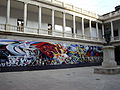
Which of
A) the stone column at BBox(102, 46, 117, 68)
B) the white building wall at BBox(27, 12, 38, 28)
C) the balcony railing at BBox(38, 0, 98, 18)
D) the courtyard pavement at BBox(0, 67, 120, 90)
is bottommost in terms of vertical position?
the courtyard pavement at BBox(0, 67, 120, 90)

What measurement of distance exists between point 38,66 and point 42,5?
360 inches

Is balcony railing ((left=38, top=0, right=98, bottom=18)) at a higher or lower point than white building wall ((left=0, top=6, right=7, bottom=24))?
higher

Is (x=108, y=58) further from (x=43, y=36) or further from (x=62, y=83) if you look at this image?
(x=43, y=36)

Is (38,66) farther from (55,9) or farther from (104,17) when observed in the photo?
(104,17)

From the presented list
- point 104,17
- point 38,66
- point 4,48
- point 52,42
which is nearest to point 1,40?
point 4,48

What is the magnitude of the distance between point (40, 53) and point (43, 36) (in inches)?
97.0

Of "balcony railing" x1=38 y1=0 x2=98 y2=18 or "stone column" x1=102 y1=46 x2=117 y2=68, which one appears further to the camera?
"balcony railing" x1=38 y1=0 x2=98 y2=18

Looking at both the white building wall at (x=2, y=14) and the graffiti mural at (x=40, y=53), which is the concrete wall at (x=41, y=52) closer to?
the graffiti mural at (x=40, y=53)

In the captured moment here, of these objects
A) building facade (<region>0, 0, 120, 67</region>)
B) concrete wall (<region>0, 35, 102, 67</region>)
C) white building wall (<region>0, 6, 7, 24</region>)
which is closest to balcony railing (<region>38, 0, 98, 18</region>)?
building facade (<region>0, 0, 120, 67</region>)

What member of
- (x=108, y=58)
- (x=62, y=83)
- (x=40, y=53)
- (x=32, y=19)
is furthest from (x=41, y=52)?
(x=62, y=83)

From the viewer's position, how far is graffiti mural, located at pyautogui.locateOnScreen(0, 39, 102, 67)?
13.1 metres

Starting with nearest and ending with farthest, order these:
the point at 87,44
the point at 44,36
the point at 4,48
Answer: the point at 4,48 → the point at 44,36 → the point at 87,44

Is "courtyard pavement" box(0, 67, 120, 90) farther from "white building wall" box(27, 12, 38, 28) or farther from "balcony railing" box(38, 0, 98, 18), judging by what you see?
"balcony railing" box(38, 0, 98, 18)

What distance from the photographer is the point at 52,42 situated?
16922mm
